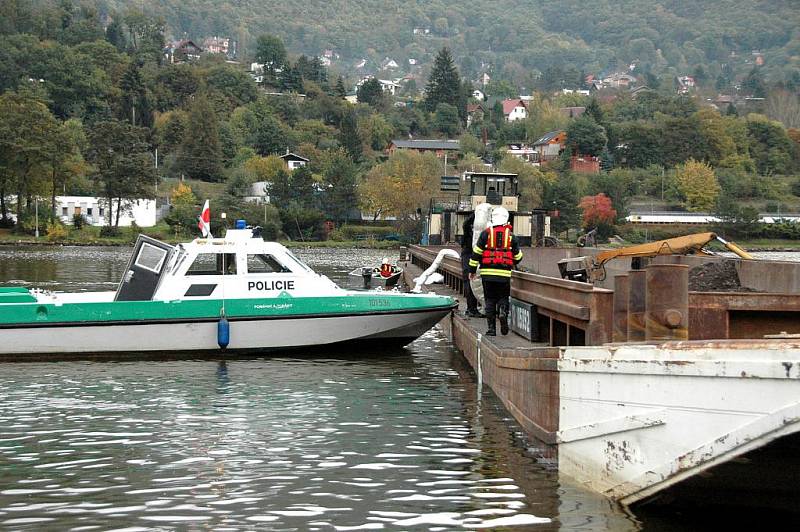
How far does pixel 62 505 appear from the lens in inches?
409

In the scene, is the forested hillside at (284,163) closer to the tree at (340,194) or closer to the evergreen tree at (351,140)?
the tree at (340,194)

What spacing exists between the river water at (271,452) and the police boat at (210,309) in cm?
48

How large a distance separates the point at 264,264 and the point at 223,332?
162cm

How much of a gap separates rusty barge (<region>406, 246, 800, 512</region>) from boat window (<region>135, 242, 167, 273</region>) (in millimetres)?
10175

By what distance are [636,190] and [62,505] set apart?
451ft

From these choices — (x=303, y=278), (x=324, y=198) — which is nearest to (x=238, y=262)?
(x=303, y=278)

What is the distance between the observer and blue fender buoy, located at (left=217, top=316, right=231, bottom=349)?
19859 millimetres

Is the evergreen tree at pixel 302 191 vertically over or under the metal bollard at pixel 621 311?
over

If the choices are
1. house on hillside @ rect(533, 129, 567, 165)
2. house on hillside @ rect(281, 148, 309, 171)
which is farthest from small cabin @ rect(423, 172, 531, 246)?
house on hillside @ rect(533, 129, 567, 165)

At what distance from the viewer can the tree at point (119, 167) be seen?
336 feet

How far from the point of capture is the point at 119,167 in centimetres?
10238

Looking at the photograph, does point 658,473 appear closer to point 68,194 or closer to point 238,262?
point 238,262

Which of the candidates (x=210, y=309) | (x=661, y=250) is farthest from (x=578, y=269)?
(x=210, y=309)

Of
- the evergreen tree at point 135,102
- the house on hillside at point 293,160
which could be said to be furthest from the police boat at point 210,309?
the evergreen tree at point 135,102
